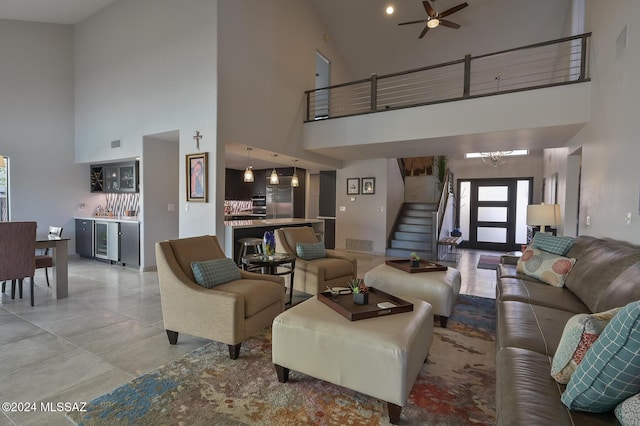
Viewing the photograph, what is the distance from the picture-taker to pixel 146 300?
Answer: 4004 millimetres

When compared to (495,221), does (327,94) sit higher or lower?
higher

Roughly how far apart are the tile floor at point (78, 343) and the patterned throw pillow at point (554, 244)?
1.19 m

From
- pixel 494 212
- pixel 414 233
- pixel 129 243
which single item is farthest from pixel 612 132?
pixel 129 243

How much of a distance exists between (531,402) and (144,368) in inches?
99.2

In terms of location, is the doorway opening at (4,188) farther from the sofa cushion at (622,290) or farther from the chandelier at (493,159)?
the chandelier at (493,159)

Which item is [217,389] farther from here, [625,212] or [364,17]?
[364,17]

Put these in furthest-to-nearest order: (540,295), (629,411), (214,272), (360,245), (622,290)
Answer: (360,245) → (214,272) → (540,295) → (622,290) → (629,411)

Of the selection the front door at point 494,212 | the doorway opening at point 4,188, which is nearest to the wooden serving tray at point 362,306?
the doorway opening at point 4,188

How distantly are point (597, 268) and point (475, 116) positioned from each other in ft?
Result: 10.3

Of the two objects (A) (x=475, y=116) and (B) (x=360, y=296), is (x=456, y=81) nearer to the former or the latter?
Answer: (A) (x=475, y=116)

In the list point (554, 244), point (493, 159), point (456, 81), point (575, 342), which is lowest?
point (575, 342)

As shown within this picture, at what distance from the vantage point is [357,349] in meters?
1.84

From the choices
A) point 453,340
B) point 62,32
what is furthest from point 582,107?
point 62,32

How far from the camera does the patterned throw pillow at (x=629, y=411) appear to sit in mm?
1008
